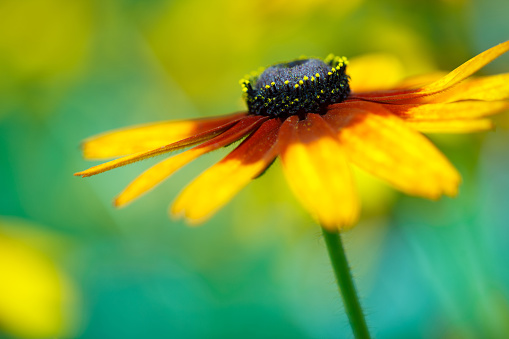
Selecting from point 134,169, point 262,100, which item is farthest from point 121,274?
point 262,100

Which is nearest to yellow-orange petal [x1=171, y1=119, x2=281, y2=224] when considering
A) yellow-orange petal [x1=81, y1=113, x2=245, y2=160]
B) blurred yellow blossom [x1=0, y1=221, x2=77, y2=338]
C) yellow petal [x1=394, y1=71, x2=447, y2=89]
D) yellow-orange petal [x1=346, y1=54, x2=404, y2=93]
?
yellow-orange petal [x1=81, y1=113, x2=245, y2=160]

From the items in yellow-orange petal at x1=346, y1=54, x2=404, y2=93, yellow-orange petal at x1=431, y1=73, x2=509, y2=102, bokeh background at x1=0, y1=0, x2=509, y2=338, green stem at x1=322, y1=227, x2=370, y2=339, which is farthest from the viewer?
bokeh background at x1=0, y1=0, x2=509, y2=338

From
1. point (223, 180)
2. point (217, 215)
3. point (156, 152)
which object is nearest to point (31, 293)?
point (217, 215)

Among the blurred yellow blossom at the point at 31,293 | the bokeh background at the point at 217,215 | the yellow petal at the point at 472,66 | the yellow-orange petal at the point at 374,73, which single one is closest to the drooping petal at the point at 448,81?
the yellow petal at the point at 472,66

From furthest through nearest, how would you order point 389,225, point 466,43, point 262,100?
point 389,225
point 466,43
point 262,100

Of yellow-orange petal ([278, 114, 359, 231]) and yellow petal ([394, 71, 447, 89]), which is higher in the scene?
yellow petal ([394, 71, 447, 89])

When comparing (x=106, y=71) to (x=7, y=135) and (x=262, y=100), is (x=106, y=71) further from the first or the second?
(x=262, y=100)

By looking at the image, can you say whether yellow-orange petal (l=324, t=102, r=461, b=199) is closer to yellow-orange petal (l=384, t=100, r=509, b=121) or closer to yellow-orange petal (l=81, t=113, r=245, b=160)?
yellow-orange petal (l=384, t=100, r=509, b=121)
